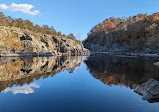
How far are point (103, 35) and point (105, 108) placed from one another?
118 m

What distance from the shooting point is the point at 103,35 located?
395ft

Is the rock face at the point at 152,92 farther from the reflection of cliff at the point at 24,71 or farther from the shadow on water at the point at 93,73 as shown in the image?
the reflection of cliff at the point at 24,71

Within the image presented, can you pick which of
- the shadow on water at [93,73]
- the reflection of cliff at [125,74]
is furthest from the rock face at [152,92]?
the reflection of cliff at [125,74]

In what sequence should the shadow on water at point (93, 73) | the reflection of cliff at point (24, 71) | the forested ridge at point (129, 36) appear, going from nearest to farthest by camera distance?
the shadow on water at point (93, 73) → the reflection of cliff at point (24, 71) → the forested ridge at point (129, 36)

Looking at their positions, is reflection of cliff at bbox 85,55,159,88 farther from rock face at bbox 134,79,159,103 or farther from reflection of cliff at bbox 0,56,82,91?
reflection of cliff at bbox 0,56,82,91

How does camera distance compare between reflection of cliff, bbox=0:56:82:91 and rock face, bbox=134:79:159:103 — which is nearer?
rock face, bbox=134:79:159:103

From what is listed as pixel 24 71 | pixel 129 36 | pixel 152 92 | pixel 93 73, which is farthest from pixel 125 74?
pixel 129 36

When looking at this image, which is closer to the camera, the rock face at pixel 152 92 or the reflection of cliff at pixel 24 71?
the rock face at pixel 152 92

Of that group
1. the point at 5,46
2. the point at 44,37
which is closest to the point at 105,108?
the point at 5,46

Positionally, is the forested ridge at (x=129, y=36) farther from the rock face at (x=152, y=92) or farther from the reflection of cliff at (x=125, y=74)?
the rock face at (x=152, y=92)

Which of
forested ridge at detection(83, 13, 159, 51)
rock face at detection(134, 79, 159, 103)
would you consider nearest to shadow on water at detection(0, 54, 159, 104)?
rock face at detection(134, 79, 159, 103)

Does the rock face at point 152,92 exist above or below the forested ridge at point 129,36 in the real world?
below

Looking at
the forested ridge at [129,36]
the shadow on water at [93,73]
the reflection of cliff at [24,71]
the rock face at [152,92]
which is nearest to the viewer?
the rock face at [152,92]

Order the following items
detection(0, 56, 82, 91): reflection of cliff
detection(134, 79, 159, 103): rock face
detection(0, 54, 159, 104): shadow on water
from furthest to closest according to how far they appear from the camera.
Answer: detection(0, 56, 82, 91): reflection of cliff < detection(0, 54, 159, 104): shadow on water < detection(134, 79, 159, 103): rock face
